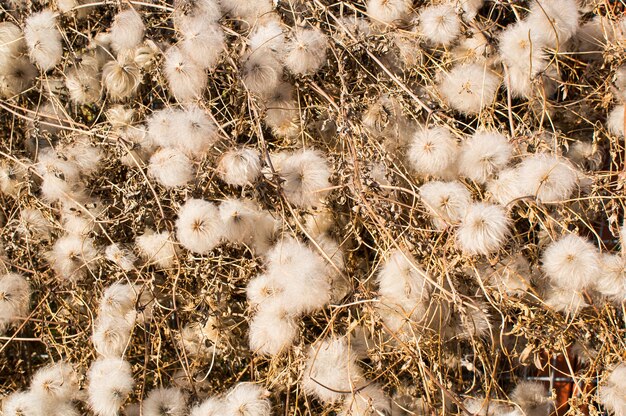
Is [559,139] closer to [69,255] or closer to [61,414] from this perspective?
[69,255]

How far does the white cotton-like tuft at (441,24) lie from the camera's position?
1703 millimetres

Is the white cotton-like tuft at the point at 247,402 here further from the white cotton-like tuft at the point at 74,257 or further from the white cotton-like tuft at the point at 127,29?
the white cotton-like tuft at the point at 127,29

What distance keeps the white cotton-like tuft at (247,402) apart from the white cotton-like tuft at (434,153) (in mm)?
589

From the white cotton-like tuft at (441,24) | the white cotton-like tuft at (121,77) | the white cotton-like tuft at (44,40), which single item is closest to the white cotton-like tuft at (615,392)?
the white cotton-like tuft at (441,24)

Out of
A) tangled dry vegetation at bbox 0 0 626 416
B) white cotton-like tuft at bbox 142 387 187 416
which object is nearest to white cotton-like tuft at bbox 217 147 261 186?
tangled dry vegetation at bbox 0 0 626 416

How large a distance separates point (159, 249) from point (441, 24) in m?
0.82

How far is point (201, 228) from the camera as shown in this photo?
154cm

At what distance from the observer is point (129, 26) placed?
173 cm

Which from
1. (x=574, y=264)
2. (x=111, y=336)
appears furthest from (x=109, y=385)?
(x=574, y=264)

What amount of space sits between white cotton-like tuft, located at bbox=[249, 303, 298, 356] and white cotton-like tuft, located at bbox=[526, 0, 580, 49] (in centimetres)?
87

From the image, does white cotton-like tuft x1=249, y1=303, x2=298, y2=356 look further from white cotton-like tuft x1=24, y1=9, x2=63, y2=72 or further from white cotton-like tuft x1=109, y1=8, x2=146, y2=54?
white cotton-like tuft x1=24, y1=9, x2=63, y2=72

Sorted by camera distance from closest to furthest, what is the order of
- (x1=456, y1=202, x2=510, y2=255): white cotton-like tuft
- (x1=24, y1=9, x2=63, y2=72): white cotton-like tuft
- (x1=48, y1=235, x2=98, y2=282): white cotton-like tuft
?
1. (x1=456, y1=202, x2=510, y2=255): white cotton-like tuft
2. (x1=48, y1=235, x2=98, y2=282): white cotton-like tuft
3. (x1=24, y1=9, x2=63, y2=72): white cotton-like tuft

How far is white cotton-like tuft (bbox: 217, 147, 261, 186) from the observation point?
155cm

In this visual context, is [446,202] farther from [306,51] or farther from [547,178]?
[306,51]
